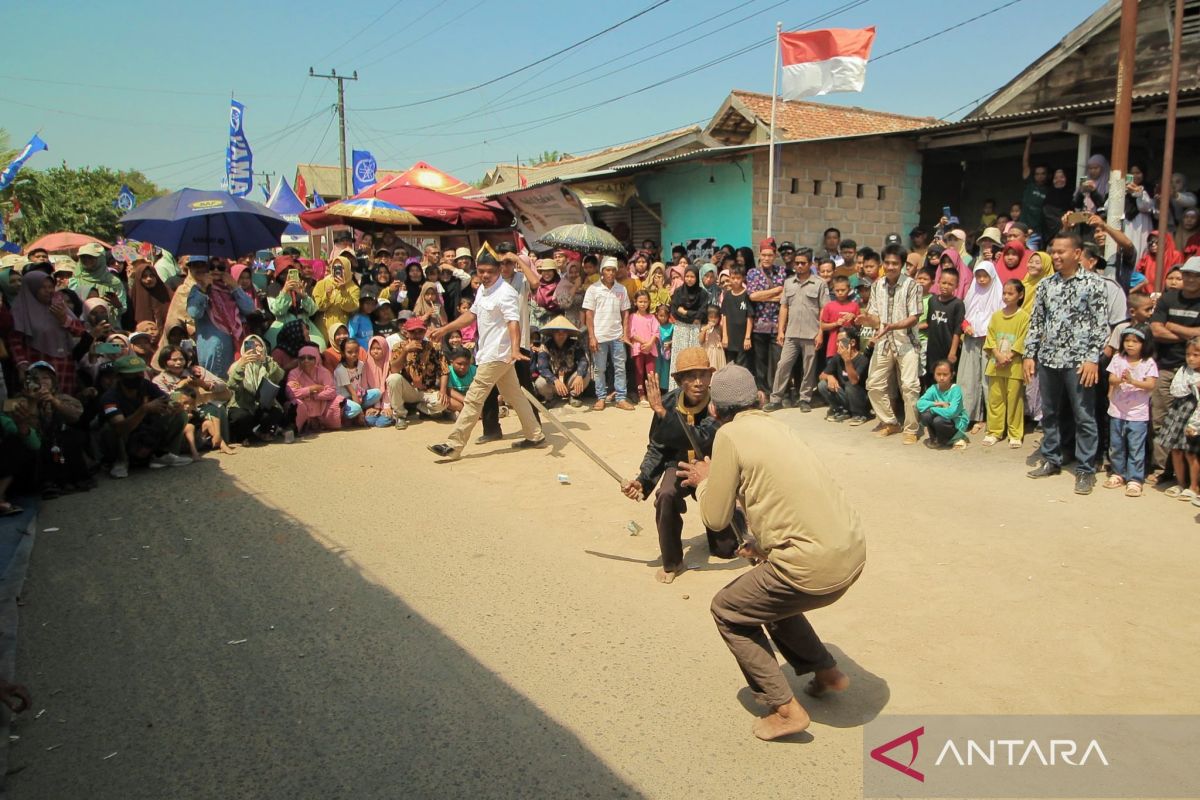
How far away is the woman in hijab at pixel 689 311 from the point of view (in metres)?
10.5

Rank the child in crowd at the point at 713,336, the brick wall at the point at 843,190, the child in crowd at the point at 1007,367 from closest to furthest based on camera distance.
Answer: the child in crowd at the point at 1007,367
the child in crowd at the point at 713,336
the brick wall at the point at 843,190

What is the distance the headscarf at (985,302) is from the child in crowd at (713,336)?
3.02 m

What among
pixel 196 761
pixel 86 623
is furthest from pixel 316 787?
pixel 86 623

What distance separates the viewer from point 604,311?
10.8 m

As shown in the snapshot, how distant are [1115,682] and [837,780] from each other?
5.39ft

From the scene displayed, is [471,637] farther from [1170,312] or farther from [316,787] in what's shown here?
[1170,312]

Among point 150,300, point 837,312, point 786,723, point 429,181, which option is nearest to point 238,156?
point 429,181

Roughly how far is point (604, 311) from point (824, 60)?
187 inches

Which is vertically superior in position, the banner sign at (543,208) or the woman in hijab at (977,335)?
the banner sign at (543,208)

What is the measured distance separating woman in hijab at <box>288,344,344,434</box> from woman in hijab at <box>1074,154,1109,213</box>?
9.01 meters

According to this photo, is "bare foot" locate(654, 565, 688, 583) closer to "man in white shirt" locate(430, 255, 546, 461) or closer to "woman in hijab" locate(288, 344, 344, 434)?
"man in white shirt" locate(430, 255, 546, 461)

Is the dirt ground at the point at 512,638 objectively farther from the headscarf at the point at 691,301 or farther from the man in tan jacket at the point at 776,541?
the headscarf at the point at 691,301

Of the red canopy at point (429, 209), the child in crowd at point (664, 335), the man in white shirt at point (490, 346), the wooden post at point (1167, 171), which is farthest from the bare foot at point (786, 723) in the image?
the red canopy at point (429, 209)

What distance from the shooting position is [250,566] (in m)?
5.47
